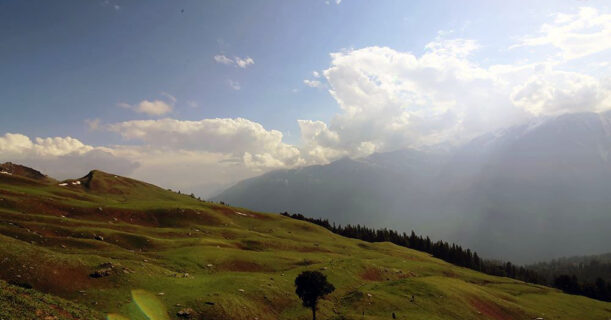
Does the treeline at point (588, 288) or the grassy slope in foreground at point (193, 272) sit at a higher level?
the grassy slope in foreground at point (193, 272)

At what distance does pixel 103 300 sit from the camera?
3366 cm

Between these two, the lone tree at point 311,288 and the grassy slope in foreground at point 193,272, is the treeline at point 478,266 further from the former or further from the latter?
the lone tree at point 311,288

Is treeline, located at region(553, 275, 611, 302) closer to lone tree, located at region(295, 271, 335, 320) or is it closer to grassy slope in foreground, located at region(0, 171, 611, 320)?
grassy slope in foreground, located at region(0, 171, 611, 320)

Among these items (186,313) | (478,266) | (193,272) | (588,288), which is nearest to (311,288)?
(186,313)

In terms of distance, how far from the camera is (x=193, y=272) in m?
51.1

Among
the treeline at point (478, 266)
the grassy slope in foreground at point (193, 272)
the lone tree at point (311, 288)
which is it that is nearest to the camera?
the grassy slope in foreground at point (193, 272)

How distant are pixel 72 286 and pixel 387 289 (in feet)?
151

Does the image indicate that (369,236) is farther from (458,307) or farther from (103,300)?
(103,300)

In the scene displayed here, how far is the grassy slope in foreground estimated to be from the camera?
36.1m

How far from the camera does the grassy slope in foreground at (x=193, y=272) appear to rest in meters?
36.1

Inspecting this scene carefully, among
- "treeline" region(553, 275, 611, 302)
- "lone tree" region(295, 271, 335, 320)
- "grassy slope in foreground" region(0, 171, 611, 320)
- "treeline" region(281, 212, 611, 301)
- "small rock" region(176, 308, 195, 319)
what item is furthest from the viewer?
"treeline" region(281, 212, 611, 301)

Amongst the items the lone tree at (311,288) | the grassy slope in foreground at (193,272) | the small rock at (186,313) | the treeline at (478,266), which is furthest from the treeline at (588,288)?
the small rock at (186,313)

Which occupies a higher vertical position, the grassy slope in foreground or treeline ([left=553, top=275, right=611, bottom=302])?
the grassy slope in foreground

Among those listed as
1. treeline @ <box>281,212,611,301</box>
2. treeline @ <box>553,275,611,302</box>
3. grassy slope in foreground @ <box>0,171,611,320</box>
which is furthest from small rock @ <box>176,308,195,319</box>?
treeline @ <box>553,275,611,302</box>
